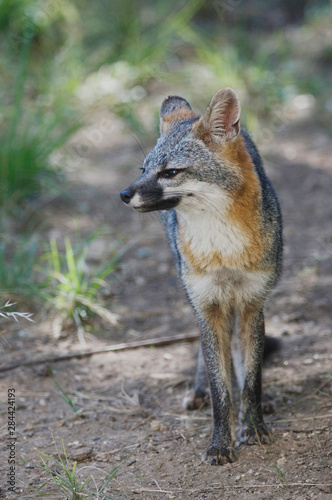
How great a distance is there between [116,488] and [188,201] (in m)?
1.47

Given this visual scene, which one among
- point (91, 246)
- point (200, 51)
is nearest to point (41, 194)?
point (91, 246)

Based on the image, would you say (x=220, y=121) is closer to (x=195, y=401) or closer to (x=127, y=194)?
(x=127, y=194)

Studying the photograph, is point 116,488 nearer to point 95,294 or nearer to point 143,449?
point 143,449

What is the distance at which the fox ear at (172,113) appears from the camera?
3.79 meters

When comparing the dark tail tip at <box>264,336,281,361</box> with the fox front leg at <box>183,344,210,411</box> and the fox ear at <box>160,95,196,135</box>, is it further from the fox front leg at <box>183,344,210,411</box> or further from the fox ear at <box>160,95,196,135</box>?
the fox ear at <box>160,95,196,135</box>

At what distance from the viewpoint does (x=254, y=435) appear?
372 cm

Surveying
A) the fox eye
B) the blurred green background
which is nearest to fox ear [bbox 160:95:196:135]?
the fox eye

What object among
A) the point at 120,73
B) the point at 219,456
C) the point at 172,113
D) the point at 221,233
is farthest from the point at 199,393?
the point at 120,73

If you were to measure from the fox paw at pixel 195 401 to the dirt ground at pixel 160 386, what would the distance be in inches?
2.1

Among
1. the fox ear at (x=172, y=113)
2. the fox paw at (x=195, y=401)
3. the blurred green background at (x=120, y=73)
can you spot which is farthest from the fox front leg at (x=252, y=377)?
the blurred green background at (x=120, y=73)

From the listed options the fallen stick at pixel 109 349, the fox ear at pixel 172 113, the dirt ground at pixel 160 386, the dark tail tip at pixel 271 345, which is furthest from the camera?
the fallen stick at pixel 109 349

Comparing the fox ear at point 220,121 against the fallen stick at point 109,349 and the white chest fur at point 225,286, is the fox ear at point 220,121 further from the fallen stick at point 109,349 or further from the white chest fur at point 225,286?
the fallen stick at point 109,349

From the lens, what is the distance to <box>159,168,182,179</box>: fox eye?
3.37 meters

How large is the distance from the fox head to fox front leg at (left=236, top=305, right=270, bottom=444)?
0.75 metres
